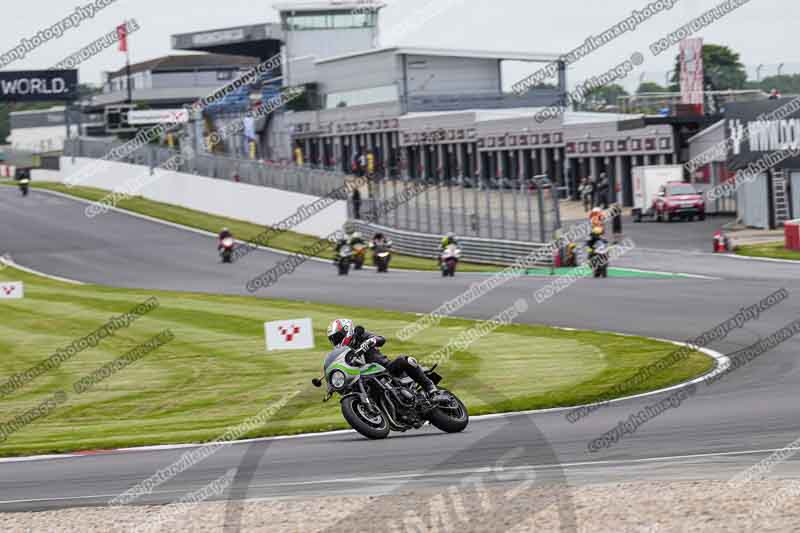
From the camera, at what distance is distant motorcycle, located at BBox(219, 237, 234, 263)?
167 ft

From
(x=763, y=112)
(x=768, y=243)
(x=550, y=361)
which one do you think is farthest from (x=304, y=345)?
(x=763, y=112)

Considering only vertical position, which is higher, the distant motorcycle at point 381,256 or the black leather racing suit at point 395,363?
the black leather racing suit at point 395,363

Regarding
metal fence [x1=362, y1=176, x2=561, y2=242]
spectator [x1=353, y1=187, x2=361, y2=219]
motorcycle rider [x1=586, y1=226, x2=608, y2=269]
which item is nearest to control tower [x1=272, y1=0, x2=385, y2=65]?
spectator [x1=353, y1=187, x2=361, y2=219]

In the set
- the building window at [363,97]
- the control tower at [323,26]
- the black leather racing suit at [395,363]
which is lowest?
the black leather racing suit at [395,363]

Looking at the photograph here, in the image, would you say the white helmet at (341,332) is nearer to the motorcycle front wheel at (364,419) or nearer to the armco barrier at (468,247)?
the motorcycle front wheel at (364,419)

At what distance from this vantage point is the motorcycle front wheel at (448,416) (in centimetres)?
1402

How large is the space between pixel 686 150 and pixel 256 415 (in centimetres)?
4570

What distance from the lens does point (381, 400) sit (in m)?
14.2

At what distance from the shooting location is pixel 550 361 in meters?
20.9

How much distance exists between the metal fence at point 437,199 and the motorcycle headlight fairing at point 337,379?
89.4ft

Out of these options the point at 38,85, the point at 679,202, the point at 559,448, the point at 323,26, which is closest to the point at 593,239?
the point at 679,202

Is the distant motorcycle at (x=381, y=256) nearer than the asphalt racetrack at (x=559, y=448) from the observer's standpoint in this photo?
No

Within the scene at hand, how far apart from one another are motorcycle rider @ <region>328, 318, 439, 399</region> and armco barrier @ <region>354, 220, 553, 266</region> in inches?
1088

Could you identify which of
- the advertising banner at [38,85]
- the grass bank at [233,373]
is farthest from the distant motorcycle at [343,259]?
the advertising banner at [38,85]
